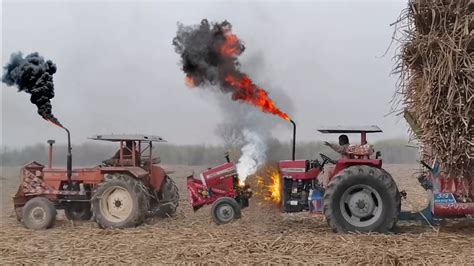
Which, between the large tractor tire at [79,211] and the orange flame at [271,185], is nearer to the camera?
the orange flame at [271,185]

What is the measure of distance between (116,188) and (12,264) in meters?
3.66

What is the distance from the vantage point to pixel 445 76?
8.05 meters

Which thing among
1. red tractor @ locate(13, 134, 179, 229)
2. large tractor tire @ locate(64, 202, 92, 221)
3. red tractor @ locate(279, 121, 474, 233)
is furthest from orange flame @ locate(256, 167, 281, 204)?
large tractor tire @ locate(64, 202, 92, 221)

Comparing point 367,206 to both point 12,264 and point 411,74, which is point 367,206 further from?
point 12,264

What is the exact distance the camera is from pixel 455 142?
8109 millimetres

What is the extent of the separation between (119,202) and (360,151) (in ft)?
16.6

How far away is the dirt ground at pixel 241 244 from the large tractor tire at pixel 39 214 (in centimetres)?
28

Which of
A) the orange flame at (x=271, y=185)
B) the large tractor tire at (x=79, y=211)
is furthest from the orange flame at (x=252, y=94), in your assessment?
the large tractor tire at (x=79, y=211)

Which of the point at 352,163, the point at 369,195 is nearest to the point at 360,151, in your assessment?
the point at 352,163

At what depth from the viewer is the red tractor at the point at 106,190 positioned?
10.8 m

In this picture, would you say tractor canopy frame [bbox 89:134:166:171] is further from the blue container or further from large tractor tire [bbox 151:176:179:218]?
the blue container

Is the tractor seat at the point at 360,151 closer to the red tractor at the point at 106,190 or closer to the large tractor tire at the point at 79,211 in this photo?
the red tractor at the point at 106,190

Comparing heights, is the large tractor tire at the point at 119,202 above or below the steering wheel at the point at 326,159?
below

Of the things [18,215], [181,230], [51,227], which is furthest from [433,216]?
[18,215]
